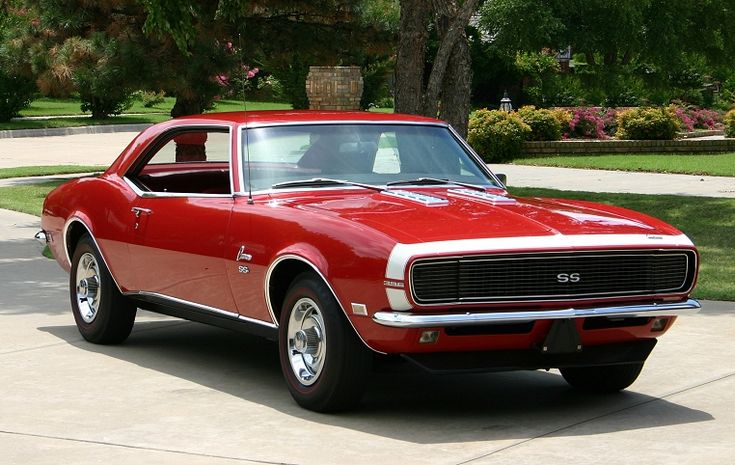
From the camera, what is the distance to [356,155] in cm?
795

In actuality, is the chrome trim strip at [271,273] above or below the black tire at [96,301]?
above

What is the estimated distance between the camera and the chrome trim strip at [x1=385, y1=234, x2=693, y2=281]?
630 cm

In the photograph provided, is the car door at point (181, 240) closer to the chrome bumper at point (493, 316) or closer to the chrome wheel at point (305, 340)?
the chrome wheel at point (305, 340)

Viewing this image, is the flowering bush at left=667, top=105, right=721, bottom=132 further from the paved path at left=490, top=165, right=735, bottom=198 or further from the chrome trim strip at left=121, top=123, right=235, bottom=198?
the chrome trim strip at left=121, top=123, right=235, bottom=198

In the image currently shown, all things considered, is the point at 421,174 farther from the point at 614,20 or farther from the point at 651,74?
the point at 651,74

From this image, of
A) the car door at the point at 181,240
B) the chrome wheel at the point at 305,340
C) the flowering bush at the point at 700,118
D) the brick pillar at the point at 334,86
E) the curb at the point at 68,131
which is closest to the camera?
the chrome wheel at the point at 305,340

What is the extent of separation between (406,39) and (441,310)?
9301mm

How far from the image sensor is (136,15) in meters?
20.6

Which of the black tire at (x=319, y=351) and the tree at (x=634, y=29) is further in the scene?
the tree at (x=634, y=29)

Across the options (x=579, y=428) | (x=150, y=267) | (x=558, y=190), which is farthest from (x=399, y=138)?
(x=558, y=190)

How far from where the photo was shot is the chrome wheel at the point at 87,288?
889 centimetres

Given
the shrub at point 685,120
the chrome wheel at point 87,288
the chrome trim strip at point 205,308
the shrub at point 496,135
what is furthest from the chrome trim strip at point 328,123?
the shrub at point 685,120

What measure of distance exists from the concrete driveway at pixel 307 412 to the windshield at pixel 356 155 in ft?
3.86

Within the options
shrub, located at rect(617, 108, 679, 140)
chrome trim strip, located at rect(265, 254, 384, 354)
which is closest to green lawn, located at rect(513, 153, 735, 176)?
shrub, located at rect(617, 108, 679, 140)
